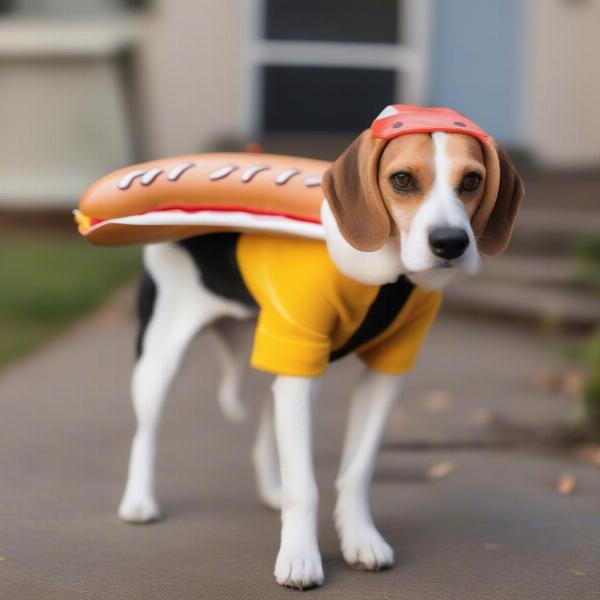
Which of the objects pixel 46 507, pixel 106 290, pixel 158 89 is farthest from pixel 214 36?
pixel 46 507

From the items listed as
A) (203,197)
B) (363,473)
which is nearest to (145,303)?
(203,197)

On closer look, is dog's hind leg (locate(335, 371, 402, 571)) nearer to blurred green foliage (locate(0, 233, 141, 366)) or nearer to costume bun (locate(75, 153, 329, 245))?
costume bun (locate(75, 153, 329, 245))

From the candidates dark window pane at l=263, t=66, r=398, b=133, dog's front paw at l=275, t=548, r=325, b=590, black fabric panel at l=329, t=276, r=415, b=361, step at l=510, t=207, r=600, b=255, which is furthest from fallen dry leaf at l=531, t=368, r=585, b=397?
dark window pane at l=263, t=66, r=398, b=133

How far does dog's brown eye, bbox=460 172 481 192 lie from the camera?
3311 millimetres

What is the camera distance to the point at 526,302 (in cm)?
846

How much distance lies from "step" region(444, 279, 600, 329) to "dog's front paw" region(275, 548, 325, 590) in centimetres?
484

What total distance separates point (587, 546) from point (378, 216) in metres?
1.54

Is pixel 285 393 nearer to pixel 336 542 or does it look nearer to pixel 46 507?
pixel 336 542

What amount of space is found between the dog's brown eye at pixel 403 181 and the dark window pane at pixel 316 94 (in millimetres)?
9254

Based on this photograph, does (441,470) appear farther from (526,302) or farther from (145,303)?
(526,302)

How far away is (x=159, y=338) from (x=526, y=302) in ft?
15.8

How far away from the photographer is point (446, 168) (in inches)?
129

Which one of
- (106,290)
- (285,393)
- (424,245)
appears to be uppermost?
(424,245)

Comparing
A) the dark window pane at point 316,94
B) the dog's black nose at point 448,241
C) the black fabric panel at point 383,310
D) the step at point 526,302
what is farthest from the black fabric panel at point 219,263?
the dark window pane at point 316,94
